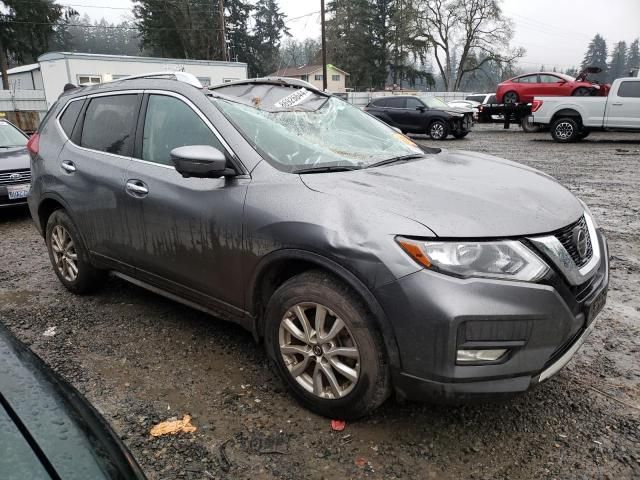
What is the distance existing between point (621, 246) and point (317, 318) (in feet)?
14.1

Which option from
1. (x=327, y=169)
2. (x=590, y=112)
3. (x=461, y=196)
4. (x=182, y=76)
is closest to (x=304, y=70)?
(x=590, y=112)

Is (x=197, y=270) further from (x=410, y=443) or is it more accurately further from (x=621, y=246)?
(x=621, y=246)

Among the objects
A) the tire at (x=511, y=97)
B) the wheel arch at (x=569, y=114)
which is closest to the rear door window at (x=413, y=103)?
the wheel arch at (x=569, y=114)

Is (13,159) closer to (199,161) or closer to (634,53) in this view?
(199,161)

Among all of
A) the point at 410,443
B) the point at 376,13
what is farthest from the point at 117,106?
the point at 376,13

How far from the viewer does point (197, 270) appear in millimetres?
2959

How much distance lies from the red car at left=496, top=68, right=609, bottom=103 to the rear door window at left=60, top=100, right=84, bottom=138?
19.8m

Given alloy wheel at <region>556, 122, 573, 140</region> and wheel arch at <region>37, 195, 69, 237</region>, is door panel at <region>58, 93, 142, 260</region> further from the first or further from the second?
alloy wheel at <region>556, 122, 573, 140</region>

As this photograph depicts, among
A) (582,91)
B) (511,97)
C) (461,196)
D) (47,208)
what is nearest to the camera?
(461,196)

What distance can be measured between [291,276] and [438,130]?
53.7ft

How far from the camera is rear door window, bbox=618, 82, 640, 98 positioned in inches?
565

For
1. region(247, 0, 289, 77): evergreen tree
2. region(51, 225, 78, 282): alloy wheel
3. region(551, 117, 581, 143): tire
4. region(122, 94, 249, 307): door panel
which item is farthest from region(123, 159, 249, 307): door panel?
region(247, 0, 289, 77): evergreen tree

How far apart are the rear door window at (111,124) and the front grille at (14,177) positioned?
394cm

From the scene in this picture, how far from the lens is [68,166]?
151 inches
